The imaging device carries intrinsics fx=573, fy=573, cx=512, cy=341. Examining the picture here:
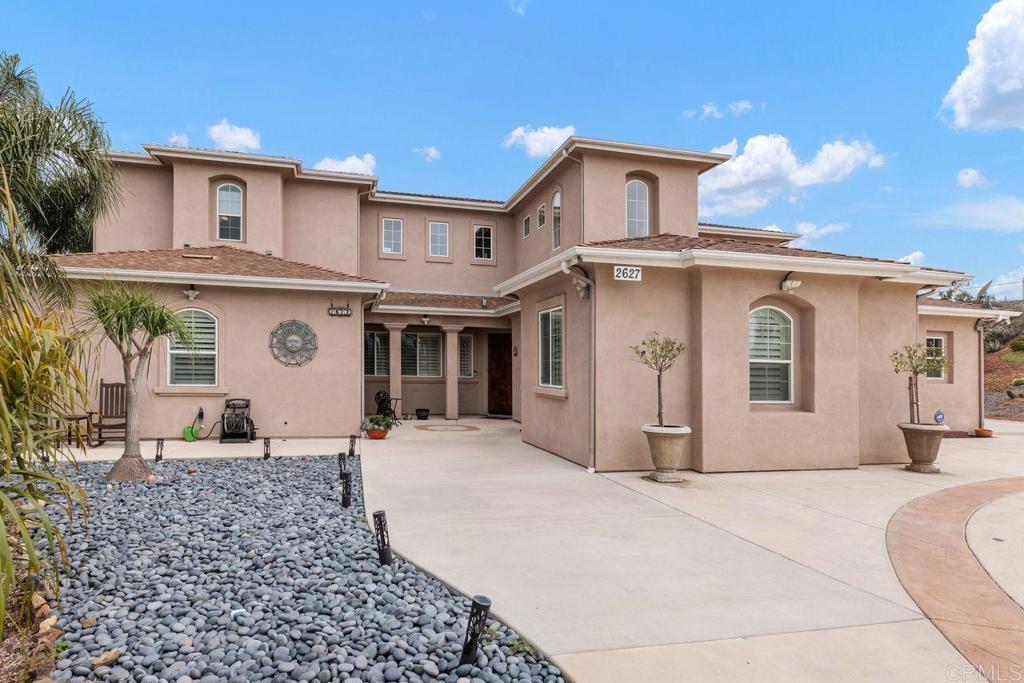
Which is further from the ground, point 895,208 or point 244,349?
point 895,208

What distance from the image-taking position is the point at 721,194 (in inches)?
2112

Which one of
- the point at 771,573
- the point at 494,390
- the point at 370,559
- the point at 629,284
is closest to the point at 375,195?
the point at 494,390

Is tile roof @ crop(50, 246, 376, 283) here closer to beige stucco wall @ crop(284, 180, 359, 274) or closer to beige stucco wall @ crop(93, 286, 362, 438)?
beige stucco wall @ crop(93, 286, 362, 438)

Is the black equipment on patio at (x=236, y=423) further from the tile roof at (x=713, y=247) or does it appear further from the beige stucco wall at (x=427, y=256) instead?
the tile roof at (x=713, y=247)

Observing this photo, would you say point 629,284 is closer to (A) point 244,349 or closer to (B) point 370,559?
(B) point 370,559

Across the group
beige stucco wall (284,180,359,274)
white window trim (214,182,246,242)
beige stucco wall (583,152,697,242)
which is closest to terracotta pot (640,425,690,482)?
beige stucco wall (583,152,697,242)

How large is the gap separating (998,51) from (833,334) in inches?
510

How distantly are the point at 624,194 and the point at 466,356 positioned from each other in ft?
23.5

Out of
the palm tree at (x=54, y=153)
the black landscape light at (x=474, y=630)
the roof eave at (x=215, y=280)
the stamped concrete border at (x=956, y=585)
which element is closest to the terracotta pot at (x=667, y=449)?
the stamped concrete border at (x=956, y=585)

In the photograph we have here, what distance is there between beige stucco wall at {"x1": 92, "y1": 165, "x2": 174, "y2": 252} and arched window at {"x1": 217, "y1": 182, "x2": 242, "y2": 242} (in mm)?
1264

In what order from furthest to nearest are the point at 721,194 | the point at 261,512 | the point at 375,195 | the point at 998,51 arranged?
the point at 721,194 < the point at 375,195 < the point at 998,51 < the point at 261,512

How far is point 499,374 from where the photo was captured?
1778 centimetres

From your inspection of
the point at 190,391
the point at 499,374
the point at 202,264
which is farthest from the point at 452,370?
the point at 202,264

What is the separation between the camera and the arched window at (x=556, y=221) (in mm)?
14523
